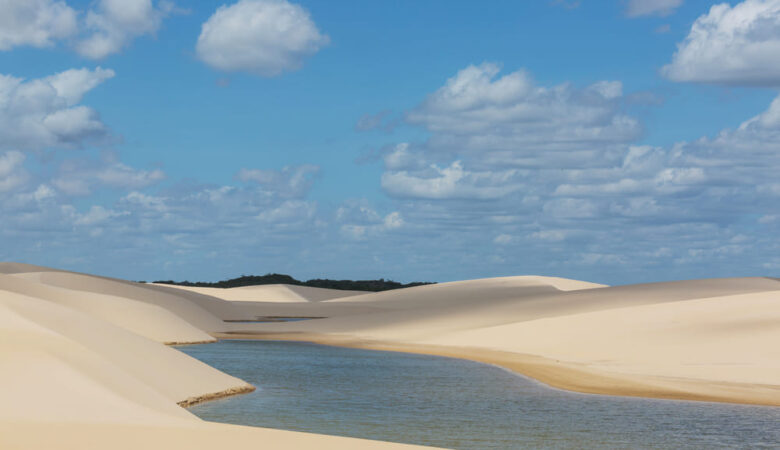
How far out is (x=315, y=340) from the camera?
2453 inches

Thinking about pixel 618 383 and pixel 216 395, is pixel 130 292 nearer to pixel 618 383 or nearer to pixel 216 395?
pixel 216 395

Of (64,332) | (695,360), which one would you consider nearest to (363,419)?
(64,332)

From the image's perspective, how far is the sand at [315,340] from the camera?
1731 cm

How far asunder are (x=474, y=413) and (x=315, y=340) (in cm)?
3711

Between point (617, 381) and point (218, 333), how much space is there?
132 feet

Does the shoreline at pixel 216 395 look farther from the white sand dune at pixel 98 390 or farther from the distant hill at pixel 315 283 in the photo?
the distant hill at pixel 315 283

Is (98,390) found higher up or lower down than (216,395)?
higher up

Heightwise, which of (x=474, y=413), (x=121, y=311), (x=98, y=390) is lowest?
(x=474, y=413)

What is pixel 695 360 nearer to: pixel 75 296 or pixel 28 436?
pixel 28 436

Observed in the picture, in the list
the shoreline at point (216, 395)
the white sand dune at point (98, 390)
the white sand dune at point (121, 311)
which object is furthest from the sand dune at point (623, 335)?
the white sand dune at point (98, 390)

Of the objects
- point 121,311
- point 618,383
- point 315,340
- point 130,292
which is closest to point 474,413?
point 618,383

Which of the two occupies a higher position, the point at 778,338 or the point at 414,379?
the point at 778,338

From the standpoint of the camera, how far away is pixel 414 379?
35562 mm

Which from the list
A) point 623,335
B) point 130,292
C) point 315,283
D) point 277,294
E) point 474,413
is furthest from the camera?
point 315,283
